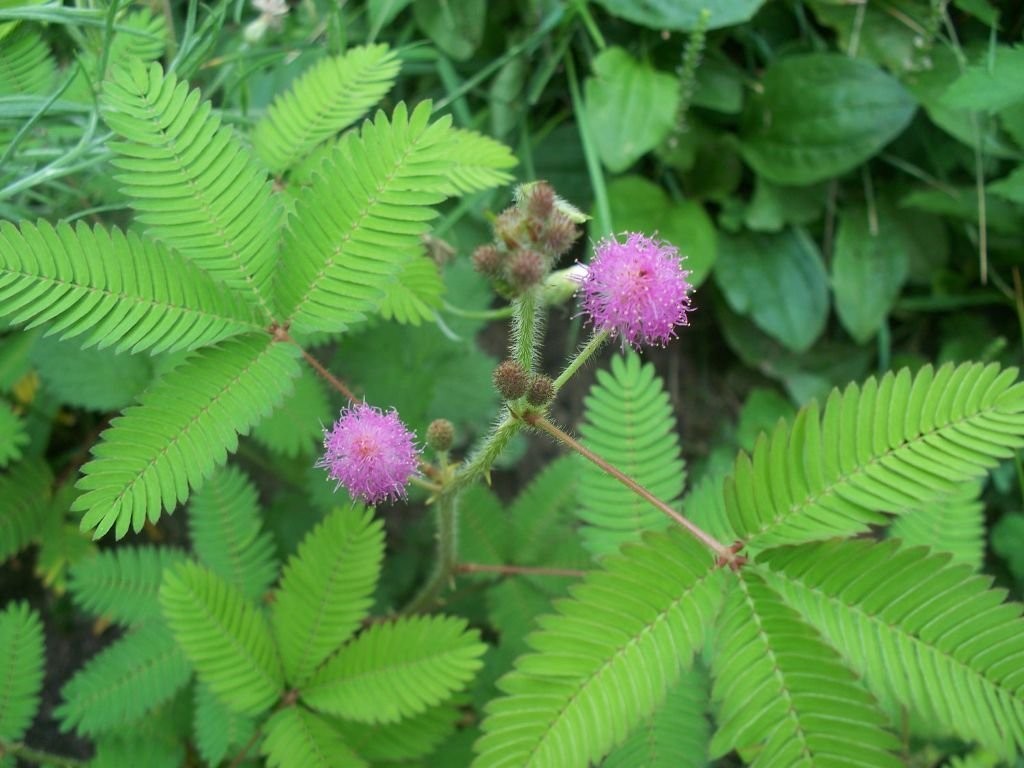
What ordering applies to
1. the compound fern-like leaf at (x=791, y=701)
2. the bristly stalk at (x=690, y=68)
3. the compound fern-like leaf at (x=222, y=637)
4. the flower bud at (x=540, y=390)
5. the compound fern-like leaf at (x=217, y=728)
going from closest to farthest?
the compound fern-like leaf at (x=791, y=701) < the flower bud at (x=540, y=390) < the compound fern-like leaf at (x=222, y=637) < the compound fern-like leaf at (x=217, y=728) < the bristly stalk at (x=690, y=68)

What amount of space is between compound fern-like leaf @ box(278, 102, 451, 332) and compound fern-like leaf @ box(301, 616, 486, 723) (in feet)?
2.24

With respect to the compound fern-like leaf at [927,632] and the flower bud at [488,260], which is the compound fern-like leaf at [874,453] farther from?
the flower bud at [488,260]

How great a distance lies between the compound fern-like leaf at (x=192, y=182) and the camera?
1453 millimetres

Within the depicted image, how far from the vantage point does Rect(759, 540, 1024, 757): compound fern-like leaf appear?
4.22 feet

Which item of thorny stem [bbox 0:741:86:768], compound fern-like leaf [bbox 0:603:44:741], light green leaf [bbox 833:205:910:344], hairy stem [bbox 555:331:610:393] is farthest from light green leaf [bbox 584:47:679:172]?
thorny stem [bbox 0:741:86:768]

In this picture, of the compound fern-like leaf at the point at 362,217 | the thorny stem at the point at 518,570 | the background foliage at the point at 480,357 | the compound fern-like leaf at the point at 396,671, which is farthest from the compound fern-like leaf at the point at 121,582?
the compound fern-like leaf at the point at 362,217

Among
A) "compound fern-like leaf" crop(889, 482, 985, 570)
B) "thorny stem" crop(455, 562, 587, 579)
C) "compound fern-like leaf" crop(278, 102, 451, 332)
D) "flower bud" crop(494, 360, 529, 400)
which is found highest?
"compound fern-like leaf" crop(278, 102, 451, 332)

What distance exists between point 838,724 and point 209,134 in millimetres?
1403

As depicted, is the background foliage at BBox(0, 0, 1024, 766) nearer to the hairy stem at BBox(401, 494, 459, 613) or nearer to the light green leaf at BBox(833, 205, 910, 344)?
the light green leaf at BBox(833, 205, 910, 344)

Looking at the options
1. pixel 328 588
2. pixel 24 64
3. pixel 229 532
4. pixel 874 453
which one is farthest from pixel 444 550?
pixel 24 64

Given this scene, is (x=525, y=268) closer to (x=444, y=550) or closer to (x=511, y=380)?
(x=511, y=380)

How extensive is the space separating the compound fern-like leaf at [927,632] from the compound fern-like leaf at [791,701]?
0.18ft

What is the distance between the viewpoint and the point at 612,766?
1701 millimetres

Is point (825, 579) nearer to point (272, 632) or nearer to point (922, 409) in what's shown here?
point (922, 409)
